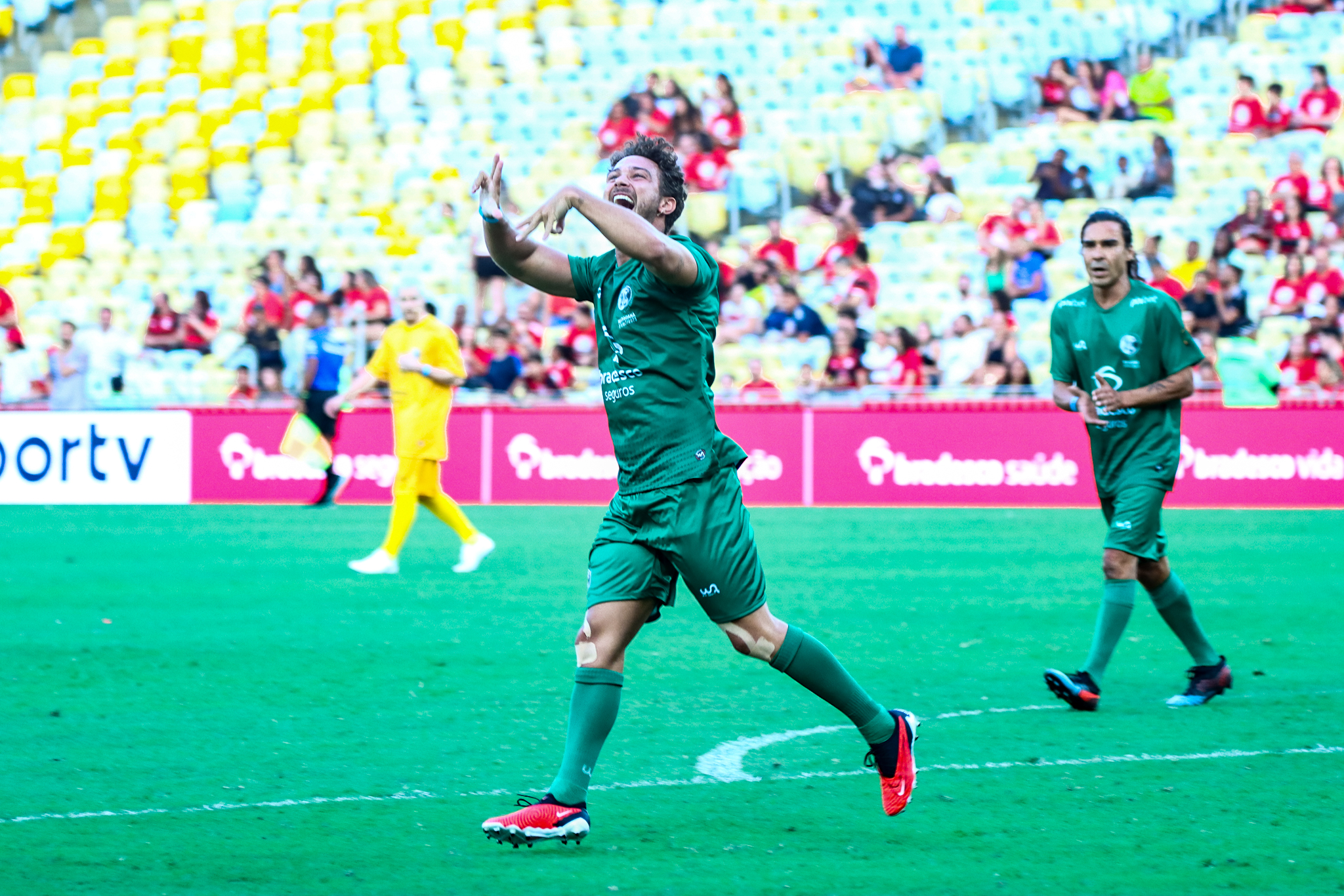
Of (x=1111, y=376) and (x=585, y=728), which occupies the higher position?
(x=1111, y=376)

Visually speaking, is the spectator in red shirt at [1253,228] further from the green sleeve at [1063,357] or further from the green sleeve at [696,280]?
the green sleeve at [696,280]

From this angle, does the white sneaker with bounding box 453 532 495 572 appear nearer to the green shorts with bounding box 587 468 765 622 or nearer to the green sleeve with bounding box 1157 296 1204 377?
the green sleeve with bounding box 1157 296 1204 377

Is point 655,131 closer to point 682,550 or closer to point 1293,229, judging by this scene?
point 1293,229

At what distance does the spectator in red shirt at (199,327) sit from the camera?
2417cm

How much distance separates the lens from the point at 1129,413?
7488 millimetres

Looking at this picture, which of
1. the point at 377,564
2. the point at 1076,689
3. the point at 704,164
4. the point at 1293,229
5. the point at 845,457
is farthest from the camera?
the point at 704,164

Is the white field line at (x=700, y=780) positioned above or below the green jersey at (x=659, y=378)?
below

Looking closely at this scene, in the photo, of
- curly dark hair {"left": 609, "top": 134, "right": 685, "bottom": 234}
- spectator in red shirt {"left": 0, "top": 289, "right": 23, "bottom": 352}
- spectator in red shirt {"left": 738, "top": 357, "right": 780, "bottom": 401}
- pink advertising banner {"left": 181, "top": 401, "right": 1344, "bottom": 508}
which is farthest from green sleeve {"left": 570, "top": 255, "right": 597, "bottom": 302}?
spectator in red shirt {"left": 0, "top": 289, "right": 23, "bottom": 352}

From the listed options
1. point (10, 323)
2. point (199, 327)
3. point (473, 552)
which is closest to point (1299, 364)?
point (473, 552)

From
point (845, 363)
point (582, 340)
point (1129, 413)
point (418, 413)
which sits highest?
point (582, 340)

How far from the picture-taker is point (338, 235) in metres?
26.6

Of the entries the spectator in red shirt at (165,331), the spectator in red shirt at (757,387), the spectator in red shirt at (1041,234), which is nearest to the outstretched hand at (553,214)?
the spectator in red shirt at (757,387)

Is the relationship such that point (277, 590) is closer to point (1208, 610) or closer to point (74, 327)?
point (1208, 610)

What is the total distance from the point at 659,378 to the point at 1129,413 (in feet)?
10.2
